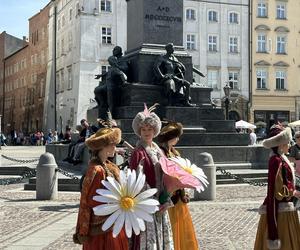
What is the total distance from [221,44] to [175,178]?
52689mm

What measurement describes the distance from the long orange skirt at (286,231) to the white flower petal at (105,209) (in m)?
1.78

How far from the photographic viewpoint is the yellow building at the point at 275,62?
185 feet

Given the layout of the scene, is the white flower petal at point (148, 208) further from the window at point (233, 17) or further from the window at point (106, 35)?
the window at point (233, 17)

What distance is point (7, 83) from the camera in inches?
3339

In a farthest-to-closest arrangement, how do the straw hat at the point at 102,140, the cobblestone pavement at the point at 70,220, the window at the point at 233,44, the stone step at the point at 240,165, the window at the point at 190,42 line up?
the window at the point at 233,44 → the window at the point at 190,42 → the stone step at the point at 240,165 → the cobblestone pavement at the point at 70,220 → the straw hat at the point at 102,140

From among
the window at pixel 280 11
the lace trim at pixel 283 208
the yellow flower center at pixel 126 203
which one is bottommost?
the lace trim at pixel 283 208

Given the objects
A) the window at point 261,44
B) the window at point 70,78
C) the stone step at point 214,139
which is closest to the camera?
the stone step at point 214,139

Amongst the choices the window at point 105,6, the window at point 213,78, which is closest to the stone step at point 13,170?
the window at point 105,6

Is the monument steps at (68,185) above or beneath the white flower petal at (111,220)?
beneath

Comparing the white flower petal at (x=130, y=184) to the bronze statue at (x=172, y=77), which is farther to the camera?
the bronze statue at (x=172, y=77)

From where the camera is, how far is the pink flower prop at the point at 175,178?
5.00 metres

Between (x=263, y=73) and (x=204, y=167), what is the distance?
4674 centimetres

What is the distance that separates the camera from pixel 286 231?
541 cm

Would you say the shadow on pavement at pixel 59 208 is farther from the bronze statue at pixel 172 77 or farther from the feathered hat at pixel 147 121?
the bronze statue at pixel 172 77
